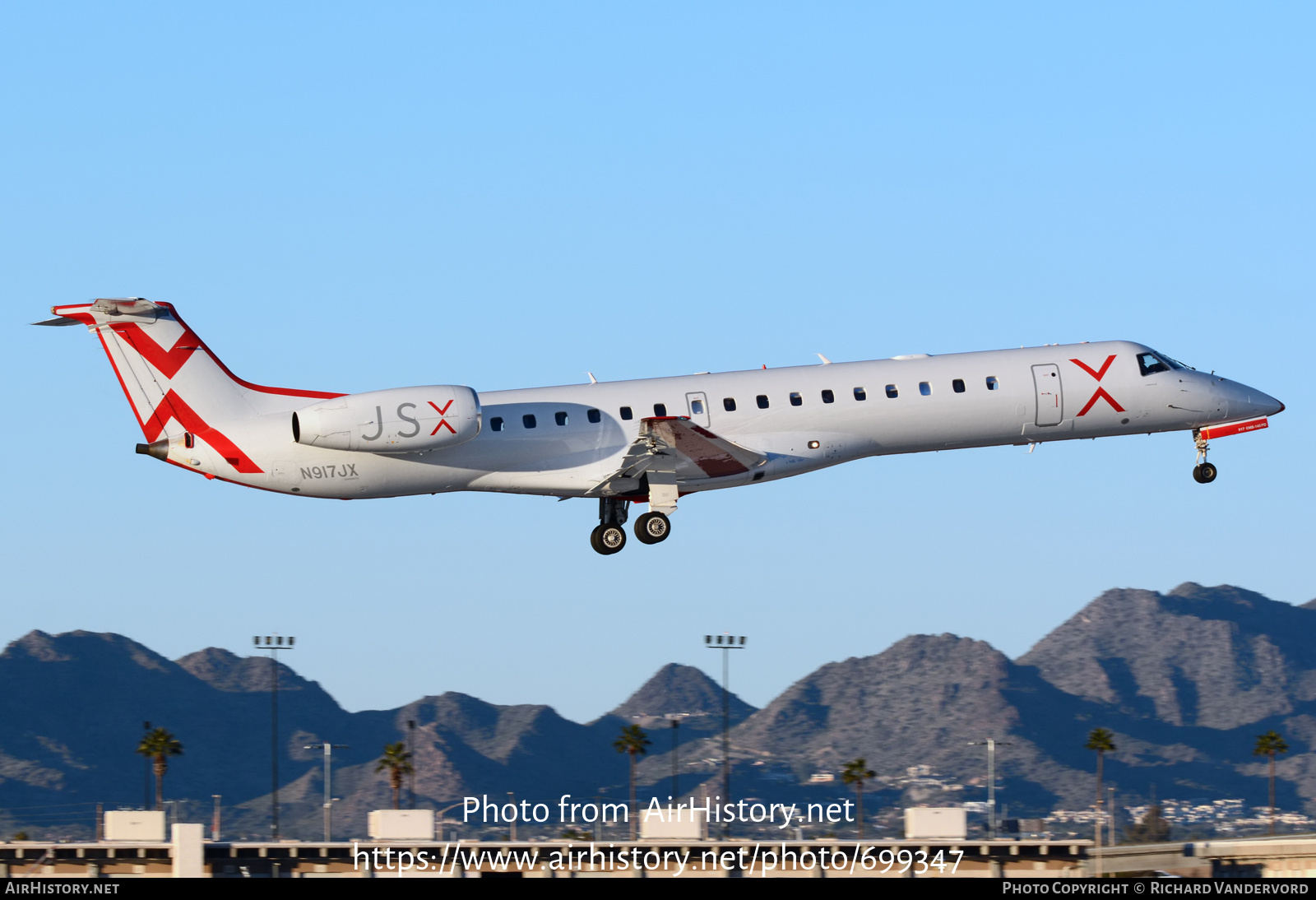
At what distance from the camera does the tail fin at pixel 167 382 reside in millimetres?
34031

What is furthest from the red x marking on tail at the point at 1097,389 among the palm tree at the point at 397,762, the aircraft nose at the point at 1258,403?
the palm tree at the point at 397,762

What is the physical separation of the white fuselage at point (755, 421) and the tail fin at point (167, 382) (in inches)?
12.3

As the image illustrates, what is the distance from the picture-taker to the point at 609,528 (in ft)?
122

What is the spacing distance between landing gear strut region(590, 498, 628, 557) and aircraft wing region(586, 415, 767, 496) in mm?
1205

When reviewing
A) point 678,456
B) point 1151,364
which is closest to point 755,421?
point 678,456

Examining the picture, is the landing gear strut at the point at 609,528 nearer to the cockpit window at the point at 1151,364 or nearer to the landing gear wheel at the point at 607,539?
the landing gear wheel at the point at 607,539

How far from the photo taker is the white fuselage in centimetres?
3478

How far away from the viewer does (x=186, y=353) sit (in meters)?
34.6

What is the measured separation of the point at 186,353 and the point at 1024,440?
17.5 m

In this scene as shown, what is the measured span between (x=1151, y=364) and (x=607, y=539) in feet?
40.8

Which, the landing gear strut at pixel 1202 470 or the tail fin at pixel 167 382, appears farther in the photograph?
the landing gear strut at pixel 1202 470
